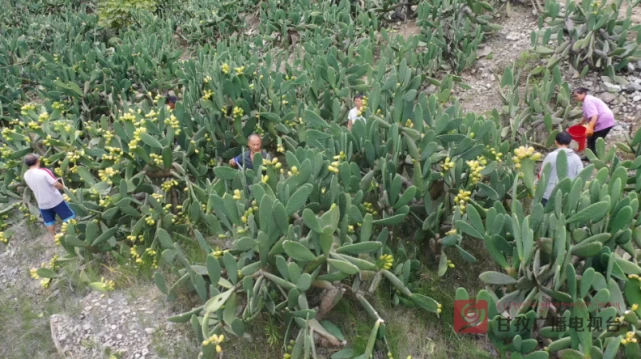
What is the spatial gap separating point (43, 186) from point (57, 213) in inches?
14.3

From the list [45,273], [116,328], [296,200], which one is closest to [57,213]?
[45,273]

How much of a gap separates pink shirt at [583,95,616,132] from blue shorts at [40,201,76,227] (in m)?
5.48

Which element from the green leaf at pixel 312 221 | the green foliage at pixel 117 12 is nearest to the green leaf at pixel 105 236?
the green leaf at pixel 312 221

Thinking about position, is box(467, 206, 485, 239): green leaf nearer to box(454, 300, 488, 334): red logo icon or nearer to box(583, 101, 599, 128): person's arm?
box(454, 300, 488, 334): red logo icon

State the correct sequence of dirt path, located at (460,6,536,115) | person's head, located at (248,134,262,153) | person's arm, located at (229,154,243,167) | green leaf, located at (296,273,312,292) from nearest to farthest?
green leaf, located at (296,273,312,292) → person's head, located at (248,134,262,153) → person's arm, located at (229,154,243,167) → dirt path, located at (460,6,536,115)

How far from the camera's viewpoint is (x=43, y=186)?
448 centimetres

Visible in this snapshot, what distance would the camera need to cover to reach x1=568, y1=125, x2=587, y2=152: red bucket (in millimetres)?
4922

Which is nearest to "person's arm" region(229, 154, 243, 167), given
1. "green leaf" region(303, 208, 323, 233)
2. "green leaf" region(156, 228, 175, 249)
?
"green leaf" region(156, 228, 175, 249)

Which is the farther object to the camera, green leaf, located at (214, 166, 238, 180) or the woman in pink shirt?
the woman in pink shirt

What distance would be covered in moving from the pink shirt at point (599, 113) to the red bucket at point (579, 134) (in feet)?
0.50

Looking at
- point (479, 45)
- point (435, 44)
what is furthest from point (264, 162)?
point (479, 45)

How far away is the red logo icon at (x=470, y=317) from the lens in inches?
118

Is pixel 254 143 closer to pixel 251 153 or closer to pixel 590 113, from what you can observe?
pixel 251 153

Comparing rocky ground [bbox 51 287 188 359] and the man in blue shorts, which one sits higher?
the man in blue shorts
